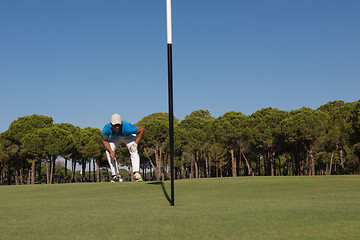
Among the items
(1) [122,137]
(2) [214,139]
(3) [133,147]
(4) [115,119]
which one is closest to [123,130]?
(1) [122,137]

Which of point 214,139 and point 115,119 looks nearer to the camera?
point 115,119

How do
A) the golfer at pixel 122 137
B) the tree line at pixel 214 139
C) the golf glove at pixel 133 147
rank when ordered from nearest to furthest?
the golfer at pixel 122 137
the golf glove at pixel 133 147
the tree line at pixel 214 139

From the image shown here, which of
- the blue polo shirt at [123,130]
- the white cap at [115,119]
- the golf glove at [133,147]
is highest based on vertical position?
the white cap at [115,119]

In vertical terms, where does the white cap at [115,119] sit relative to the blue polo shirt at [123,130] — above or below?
above

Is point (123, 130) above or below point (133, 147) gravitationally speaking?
above

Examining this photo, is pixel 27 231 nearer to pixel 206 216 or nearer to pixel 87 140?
pixel 206 216

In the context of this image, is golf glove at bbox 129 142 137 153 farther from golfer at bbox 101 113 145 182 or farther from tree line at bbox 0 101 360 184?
tree line at bbox 0 101 360 184

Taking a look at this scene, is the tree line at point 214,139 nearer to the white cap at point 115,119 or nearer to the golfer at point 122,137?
the golfer at point 122,137

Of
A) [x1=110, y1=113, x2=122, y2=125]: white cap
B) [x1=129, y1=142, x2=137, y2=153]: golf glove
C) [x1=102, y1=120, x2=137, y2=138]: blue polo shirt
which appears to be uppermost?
[x1=110, y1=113, x2=122, y2=125]: white cap

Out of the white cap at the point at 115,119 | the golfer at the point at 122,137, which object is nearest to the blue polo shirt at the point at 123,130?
the golfer at the point at 122,137

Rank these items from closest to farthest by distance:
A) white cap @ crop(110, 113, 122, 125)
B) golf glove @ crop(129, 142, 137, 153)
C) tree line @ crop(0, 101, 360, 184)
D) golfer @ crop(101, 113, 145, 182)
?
1. white cap @ crop(110, 113, 122, 125)
2. golfer @ crop(101, 113, 145, 182)
3. golf glove @ crop(129, 142, 137, 153)
4. tree line @ crop(0, 101, 360, 184)

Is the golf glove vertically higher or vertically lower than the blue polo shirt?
lower

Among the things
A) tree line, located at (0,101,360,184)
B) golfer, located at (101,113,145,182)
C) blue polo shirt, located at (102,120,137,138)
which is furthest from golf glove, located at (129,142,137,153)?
tree line, located at (0,101,360,184)

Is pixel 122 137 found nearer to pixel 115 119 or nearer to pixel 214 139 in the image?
pixel 115 119
